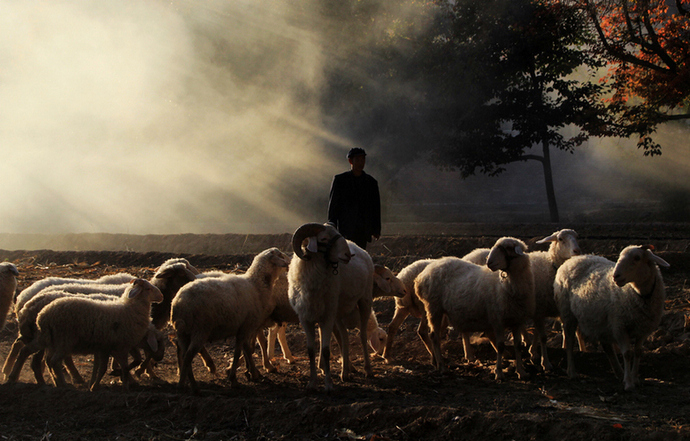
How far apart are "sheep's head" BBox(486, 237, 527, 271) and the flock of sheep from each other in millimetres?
12

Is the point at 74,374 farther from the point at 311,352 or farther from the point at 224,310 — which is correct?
the point at 311,352

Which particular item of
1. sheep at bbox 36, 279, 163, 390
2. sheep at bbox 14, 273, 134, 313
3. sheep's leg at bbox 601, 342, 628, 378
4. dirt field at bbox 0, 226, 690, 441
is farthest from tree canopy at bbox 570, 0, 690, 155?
sheep at bbox 36, 279, 163, 390

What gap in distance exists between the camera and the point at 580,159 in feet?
137

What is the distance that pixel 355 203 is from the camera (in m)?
8.28

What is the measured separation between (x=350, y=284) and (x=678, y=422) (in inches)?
144

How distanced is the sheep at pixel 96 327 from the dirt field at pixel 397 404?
34 cm

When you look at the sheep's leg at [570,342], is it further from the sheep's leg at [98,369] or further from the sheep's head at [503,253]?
the sheep's leg at [98,369]

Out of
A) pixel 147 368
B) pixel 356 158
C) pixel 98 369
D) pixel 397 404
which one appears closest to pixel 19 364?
pixel 98 369

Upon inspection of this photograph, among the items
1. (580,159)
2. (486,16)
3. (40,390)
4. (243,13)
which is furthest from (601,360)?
(580,159)

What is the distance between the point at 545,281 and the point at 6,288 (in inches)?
281

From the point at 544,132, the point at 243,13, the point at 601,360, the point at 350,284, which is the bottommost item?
the point at 601,360

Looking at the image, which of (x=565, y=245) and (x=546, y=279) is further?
(x=565, y=245)

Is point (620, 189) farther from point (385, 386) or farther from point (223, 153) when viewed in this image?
point (385, 386)

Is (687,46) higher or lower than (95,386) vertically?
higher
